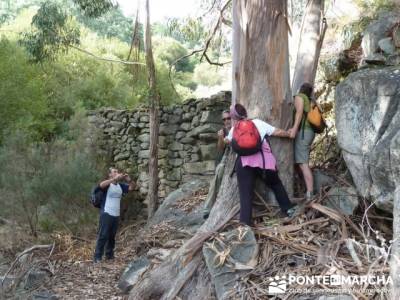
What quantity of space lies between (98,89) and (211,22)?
8.67 m

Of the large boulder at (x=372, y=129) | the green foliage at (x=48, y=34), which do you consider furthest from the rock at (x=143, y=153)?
the large boulder at (x=372, y=129)

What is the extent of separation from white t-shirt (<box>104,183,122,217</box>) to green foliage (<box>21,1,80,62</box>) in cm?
526

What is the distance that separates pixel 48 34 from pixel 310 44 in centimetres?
633

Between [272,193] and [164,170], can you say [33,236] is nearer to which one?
[164,170]

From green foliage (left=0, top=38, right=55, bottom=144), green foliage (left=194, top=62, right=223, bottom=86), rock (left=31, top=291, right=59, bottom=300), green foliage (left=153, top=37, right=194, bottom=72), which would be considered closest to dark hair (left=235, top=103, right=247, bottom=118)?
rock (left=31, top=291, right=59, bottom=300)

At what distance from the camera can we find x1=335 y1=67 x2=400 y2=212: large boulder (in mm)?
4480

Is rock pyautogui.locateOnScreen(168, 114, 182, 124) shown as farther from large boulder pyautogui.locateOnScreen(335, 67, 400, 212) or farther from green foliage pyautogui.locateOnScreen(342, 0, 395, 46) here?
large boulder pyautogui.locateOnScreen(335, 67, 400, 212)

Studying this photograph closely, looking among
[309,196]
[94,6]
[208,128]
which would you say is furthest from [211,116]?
[309,196]

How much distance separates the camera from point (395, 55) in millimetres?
5543

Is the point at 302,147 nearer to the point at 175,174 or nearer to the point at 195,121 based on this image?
the point at 195,121

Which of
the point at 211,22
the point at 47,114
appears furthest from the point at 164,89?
the point at 211,22

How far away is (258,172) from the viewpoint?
5.50 m

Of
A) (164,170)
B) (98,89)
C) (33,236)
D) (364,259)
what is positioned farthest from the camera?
(98,89)

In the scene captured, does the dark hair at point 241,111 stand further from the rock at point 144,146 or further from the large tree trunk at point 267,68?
the rock at point 144,146
